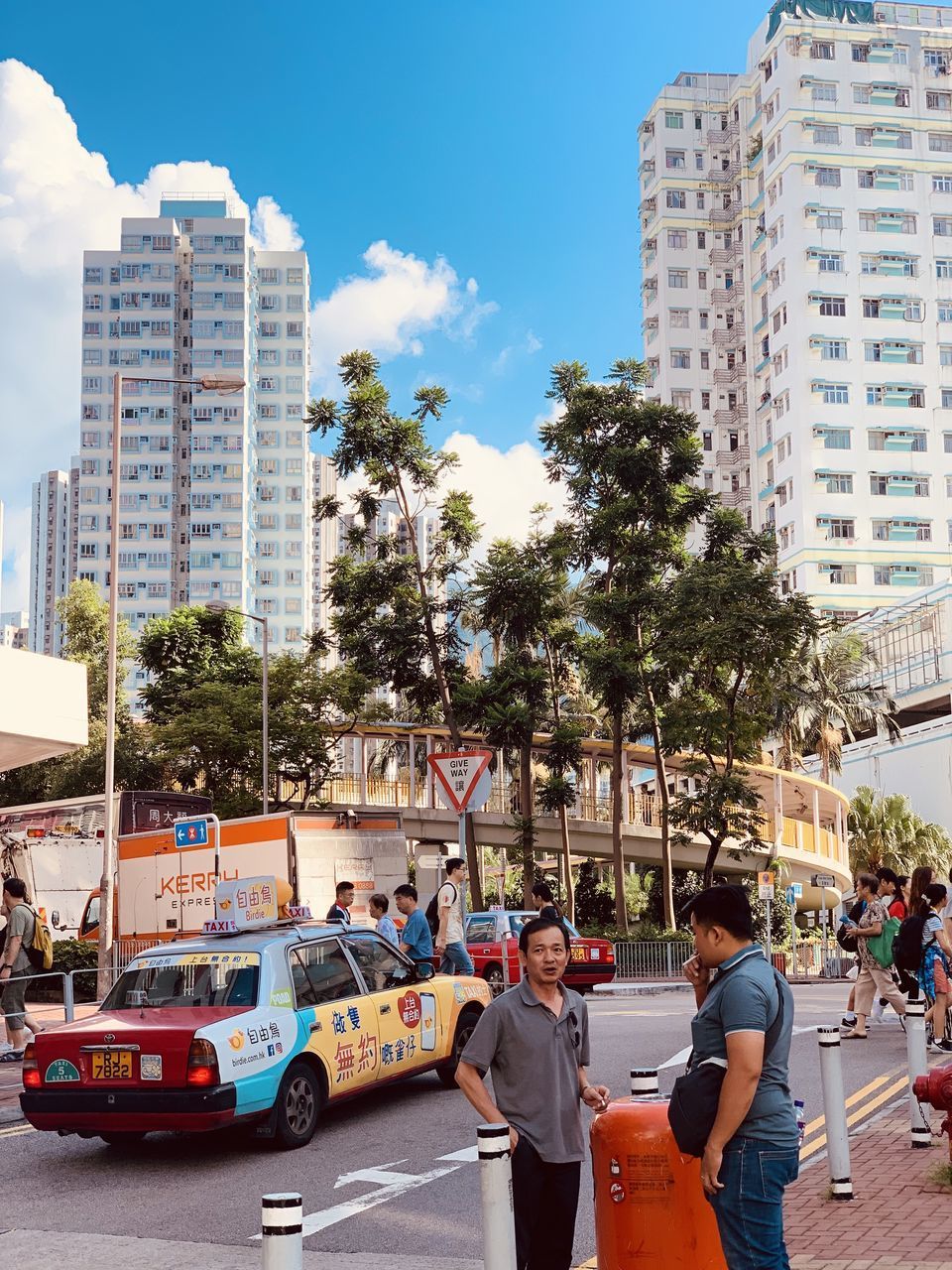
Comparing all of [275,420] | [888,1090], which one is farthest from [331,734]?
[275,420]

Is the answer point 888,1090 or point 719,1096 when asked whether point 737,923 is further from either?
point 888,1090

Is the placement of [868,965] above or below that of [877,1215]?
above

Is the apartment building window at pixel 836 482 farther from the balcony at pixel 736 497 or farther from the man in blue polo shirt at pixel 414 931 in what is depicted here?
the man in blue polo shirt at pixel 414 931

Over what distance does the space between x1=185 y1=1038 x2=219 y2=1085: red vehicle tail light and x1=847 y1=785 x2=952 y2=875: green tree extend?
1629 inches

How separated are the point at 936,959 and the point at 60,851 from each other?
19472mm

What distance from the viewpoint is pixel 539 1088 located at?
5.41 metres

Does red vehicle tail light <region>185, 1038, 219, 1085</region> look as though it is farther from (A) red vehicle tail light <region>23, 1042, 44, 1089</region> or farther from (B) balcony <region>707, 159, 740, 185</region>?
(B) balcony <region>707, 159, 740, 185</region>

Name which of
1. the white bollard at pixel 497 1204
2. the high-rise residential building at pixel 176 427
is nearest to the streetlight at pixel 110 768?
the white bollard at pixel 497 1204

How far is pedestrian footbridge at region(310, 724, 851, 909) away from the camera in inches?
1567

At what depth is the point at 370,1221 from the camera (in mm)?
7953

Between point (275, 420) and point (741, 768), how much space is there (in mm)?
103016

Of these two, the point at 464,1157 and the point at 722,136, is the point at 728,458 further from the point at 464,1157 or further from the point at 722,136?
the point at 464,1157

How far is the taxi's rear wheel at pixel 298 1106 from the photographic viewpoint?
32.1ft

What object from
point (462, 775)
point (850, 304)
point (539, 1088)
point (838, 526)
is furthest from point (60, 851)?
point (850, 304)
